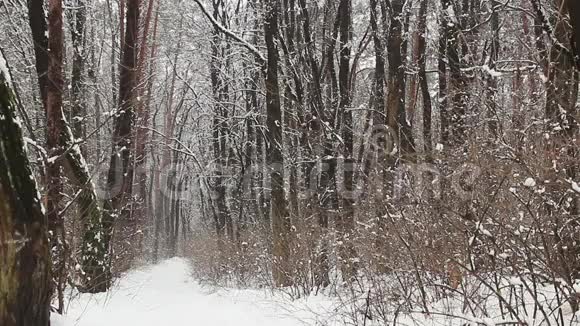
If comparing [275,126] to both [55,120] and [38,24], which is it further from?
[55,120]

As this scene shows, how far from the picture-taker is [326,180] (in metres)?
12.7

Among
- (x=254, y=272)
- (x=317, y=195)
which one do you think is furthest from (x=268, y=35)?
(x=254, y=272)

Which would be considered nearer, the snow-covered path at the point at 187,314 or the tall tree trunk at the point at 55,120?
the snow-covered path at the point at 187,314

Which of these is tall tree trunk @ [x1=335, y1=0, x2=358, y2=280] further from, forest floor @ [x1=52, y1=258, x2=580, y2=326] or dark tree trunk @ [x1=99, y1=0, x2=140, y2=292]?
dark tree trunk @ [x1=99, y1=0, x2=140, y2=292]

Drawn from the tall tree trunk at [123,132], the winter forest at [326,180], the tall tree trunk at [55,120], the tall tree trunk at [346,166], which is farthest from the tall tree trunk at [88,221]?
the tall tree trunk at [346,166]

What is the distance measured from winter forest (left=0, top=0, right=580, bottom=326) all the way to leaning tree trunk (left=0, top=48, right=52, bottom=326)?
12 millimetres

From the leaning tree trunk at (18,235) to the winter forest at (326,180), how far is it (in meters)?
0.01

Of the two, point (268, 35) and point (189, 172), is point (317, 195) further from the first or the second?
point (189, 172)

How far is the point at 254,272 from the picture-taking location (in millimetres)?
13102

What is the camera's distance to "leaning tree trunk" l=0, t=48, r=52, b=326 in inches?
136

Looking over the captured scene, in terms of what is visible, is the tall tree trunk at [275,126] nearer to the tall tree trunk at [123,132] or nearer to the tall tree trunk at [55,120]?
the tall tree trunk at [123,132]

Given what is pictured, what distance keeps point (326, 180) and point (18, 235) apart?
9488 millimetres

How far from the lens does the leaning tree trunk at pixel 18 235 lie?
345 centimetres

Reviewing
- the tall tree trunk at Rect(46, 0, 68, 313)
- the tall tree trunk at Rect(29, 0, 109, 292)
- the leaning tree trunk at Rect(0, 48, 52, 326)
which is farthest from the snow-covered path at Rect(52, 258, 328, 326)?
the leaning tree trunk at Rect(0, 48, 52, 326)
